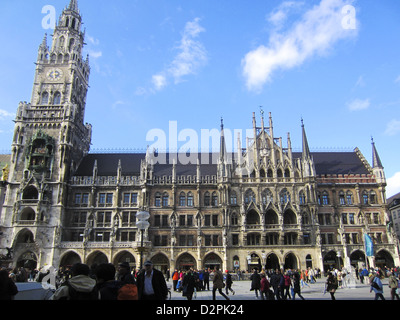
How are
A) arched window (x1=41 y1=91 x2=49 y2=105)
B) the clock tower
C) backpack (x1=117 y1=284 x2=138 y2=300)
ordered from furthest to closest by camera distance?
arched window (x1=41 y1=91 x2=49 y2=105) < the clock tower < backpack (x1=117 y1=284 x2=138 y2=300)

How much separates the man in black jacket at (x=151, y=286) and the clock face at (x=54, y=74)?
2388 inches

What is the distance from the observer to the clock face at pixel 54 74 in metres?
60.8

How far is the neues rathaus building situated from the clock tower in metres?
0.18

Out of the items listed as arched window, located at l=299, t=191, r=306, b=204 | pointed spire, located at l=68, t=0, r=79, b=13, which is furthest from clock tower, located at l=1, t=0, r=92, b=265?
arched window, located at l=299, t=191, r=306, b=204

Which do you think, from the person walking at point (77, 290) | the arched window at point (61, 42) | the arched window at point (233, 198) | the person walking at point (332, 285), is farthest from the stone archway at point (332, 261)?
the arched window at point (61, 42)

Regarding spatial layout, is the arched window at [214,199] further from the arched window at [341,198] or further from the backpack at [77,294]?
the backpack at [77,294]

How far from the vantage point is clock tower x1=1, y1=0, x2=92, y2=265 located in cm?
4934

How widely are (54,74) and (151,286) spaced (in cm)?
6177

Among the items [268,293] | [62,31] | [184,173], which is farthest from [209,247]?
[62,31]

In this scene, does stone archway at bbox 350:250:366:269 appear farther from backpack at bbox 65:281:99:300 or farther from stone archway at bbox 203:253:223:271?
backpack at bbox 65:281:99:300

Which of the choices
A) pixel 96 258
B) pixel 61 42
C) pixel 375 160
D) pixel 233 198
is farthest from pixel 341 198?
pixel 61 42

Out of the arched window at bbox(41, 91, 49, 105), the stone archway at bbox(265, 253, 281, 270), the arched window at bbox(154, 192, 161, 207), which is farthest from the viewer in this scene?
the arched window at bbox(41, 91, 49, 105)
